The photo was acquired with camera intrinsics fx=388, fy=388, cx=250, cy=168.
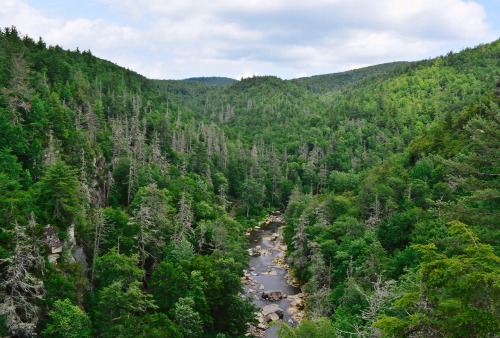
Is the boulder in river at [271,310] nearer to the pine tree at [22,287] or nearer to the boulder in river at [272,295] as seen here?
the boulder in river at [272,295]

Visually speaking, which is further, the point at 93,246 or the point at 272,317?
the point at 272,317

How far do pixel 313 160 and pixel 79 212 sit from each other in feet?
356

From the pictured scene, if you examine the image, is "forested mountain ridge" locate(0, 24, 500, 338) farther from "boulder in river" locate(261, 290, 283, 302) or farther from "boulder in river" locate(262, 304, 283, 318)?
"boulder in river" locate(261, 290, 283, 302)

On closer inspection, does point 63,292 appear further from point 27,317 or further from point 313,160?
point 313,160

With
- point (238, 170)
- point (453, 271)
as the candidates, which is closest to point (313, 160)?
point (238, 170)

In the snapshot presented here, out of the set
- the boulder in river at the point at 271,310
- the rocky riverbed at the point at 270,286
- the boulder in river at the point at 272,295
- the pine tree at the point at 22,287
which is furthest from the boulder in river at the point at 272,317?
the pine tree at the point at 22,287

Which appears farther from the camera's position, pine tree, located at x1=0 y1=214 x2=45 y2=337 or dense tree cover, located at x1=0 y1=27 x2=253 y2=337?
dense tree cover, located at x1=0 y1=27 x2=253 y2=337

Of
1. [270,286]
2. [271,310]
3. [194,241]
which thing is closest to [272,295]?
[270,286]

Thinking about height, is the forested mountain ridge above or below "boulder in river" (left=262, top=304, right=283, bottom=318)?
above

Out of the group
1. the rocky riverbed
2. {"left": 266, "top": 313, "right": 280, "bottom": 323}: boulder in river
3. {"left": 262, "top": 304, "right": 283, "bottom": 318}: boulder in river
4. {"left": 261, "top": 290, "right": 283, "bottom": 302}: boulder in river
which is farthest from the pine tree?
{"left": 261, "top": 290, "right": 283, "bottom": 302}: boulder in river

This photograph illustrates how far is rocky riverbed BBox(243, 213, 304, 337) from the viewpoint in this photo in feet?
163

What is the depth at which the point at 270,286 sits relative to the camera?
61750 mm

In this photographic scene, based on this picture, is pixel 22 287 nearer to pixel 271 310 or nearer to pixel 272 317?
pixel 272 317

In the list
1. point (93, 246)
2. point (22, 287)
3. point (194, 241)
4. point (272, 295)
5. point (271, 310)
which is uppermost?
point (22, 287)
